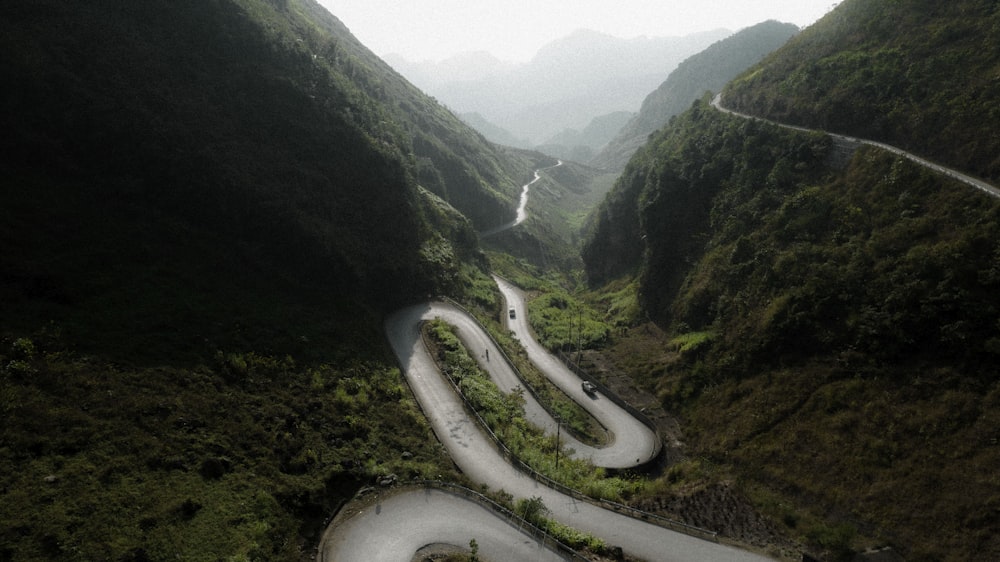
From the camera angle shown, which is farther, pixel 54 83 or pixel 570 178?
pixel 570 178

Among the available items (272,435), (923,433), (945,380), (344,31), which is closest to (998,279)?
(945,380)

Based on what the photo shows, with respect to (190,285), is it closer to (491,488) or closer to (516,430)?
(491,488)

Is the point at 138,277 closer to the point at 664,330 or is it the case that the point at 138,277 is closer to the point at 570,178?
the point at 664,330

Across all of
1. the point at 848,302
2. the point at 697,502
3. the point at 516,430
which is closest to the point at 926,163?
the point at 848,302

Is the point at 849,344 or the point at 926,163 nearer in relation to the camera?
the point at 849,344

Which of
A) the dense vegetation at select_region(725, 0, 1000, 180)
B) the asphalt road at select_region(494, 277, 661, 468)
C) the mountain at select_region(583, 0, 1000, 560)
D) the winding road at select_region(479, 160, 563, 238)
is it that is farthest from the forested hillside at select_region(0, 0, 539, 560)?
the winding road at select_region(479, 160, 563, 238)

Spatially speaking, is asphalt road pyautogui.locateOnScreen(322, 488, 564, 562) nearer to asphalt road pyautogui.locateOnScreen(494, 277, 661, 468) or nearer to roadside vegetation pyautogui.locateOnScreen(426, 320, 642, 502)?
Answer: roadside vegetation pyautogui.locateOnScreen(426, 320, 642, 502)

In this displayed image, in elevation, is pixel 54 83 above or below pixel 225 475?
above
